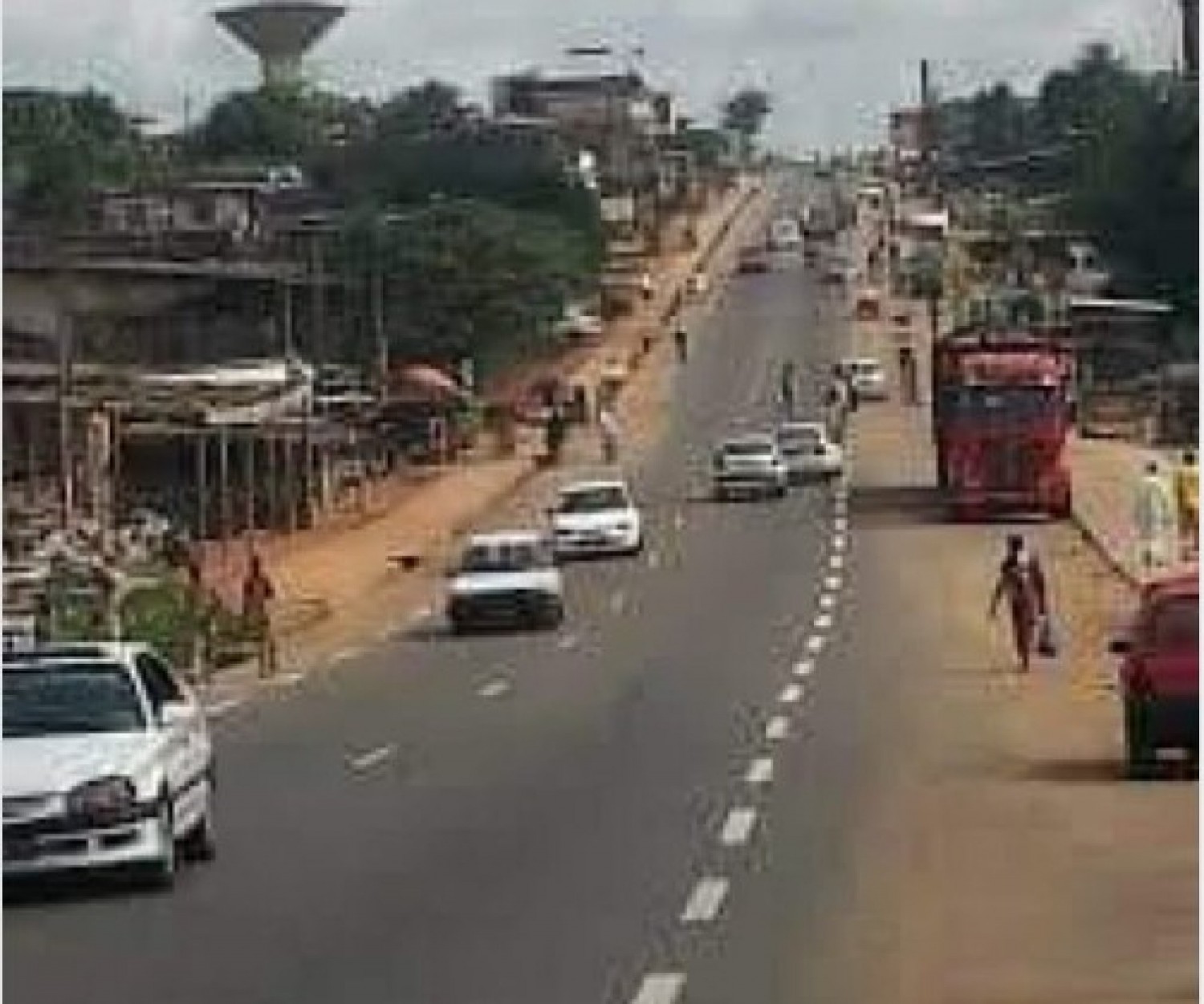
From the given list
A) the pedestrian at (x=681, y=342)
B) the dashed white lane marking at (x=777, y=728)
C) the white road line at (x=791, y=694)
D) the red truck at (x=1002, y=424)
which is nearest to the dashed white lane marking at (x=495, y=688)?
the white road line at (x=791, y=694)

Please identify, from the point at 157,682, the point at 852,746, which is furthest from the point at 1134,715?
the point at 157,682

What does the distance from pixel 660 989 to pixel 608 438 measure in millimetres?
77588

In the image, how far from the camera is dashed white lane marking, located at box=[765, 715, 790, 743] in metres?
30.1

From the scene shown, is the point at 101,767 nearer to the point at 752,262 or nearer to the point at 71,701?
the point at 71,701

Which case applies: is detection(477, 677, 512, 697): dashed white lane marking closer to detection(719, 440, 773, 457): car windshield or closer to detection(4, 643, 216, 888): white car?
detection(4, 643, 216, 888): white car

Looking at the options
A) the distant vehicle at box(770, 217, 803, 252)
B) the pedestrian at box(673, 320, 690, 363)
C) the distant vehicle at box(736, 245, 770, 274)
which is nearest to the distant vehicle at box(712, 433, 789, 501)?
the pedestrian at box(673, 320, 690, 363)

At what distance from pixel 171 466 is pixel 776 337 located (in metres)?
45.2

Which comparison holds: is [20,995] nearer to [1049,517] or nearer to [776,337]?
[1049,517]

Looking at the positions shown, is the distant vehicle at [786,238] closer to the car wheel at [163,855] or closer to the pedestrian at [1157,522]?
the pedestrian at [1157,522]

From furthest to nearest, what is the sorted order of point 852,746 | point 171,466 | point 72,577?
point 171,466, point 72,577, point 852,746

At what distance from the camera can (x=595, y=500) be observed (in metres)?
65.2

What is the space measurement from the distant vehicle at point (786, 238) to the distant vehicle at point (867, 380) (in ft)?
236

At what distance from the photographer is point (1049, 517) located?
66.1 meters

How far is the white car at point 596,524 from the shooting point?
63.8 m
